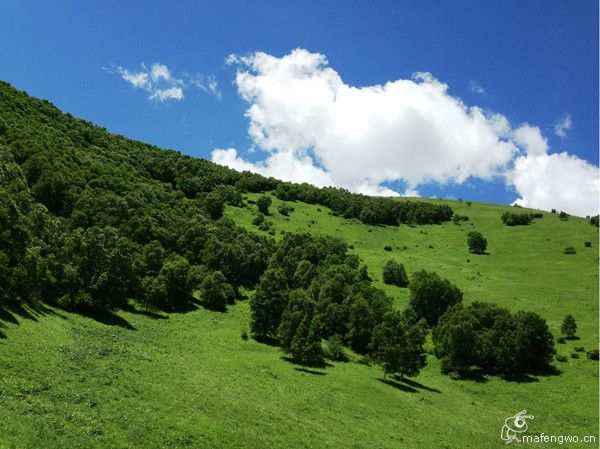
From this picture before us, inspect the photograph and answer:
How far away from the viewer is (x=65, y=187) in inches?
3910

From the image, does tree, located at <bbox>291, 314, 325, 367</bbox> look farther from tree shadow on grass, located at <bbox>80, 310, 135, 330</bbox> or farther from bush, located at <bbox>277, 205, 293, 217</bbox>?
bush, located at <bbox>277, 205, 293, 217</bbox>

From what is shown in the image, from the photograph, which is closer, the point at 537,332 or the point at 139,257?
the point at 537,332

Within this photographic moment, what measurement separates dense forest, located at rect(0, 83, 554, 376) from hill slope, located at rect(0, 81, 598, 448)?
73cm

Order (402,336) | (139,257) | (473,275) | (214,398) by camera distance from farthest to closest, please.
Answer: (473,275) → (139,257) → (402,336) → (214,398)

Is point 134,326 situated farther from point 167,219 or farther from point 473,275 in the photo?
point 473,275

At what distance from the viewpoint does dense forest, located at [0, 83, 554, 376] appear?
66.6 metres

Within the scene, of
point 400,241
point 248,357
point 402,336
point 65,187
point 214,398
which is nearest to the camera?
point 214,398

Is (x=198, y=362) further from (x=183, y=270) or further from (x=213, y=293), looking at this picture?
(x=213, y=293)

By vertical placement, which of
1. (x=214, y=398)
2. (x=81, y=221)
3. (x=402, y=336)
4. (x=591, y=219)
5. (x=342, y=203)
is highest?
(x=591, y=219)

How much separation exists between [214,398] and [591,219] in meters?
191

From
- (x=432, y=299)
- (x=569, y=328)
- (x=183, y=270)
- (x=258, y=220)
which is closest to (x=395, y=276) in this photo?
(x=432, y=299)

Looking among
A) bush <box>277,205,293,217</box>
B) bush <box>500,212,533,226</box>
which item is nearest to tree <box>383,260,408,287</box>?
bush <box>277,205,293,217</box>

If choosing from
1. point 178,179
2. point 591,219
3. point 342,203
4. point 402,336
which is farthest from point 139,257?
point 591,219

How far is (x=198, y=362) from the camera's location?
185 feet
